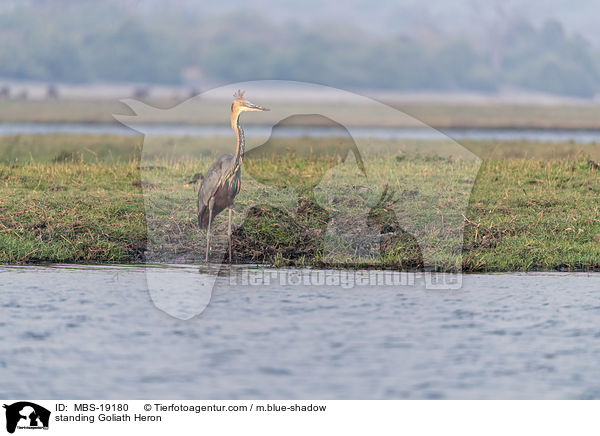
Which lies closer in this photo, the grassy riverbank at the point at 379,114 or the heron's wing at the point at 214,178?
the heron's wing at the point at 214,178

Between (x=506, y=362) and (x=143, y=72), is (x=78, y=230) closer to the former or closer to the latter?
(x=506, y=362)

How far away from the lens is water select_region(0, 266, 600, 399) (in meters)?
6.42

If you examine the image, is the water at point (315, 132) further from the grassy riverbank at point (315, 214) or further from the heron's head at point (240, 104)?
the heron's head at point (240, 104)

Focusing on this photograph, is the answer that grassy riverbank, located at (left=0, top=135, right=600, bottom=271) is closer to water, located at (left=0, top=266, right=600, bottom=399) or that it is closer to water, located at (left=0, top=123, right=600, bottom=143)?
water, located at (left=0, top=266, right=600, bottom=399)

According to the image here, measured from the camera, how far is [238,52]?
8994 centimetres

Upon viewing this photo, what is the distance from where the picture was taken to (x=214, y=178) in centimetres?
1058

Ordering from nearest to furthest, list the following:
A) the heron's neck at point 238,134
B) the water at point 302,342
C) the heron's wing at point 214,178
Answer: the water at point 302,342, the heron's neck at point 238,134, the heron's wing at point 214,178

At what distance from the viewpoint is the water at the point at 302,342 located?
21.1 feet

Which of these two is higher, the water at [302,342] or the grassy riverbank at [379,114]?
the grassy riverbank at [379,114]

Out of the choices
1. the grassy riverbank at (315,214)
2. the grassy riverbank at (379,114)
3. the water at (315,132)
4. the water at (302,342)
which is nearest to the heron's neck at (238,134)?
the grassy riverbank at (315,214)
